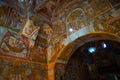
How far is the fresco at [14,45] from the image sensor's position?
7.85 metres

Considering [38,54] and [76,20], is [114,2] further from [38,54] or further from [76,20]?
[38,54]

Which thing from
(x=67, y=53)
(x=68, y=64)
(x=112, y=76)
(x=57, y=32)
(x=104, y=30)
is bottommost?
(x=112, y=76)

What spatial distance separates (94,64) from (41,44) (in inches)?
235

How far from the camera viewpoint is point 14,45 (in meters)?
8.29

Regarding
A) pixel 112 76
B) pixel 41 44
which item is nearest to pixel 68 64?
pixel 41 44

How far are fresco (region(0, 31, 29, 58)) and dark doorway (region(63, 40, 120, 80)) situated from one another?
3.46m

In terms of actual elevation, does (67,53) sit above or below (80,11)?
below

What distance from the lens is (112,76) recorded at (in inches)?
535

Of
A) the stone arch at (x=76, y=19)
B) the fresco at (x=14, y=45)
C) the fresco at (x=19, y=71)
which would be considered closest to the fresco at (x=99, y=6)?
the stone arch at (x=76, y=19)

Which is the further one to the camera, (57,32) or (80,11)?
(57,32)

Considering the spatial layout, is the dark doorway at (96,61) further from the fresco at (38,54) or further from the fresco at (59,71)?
the fresco at (38,54)

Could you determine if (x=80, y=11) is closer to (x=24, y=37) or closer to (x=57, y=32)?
(x=57, y=32)

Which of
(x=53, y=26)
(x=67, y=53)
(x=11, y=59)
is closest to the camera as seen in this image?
(x=11, y=59)

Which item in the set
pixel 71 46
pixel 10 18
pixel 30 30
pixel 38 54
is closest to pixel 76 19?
pixel 71 46
